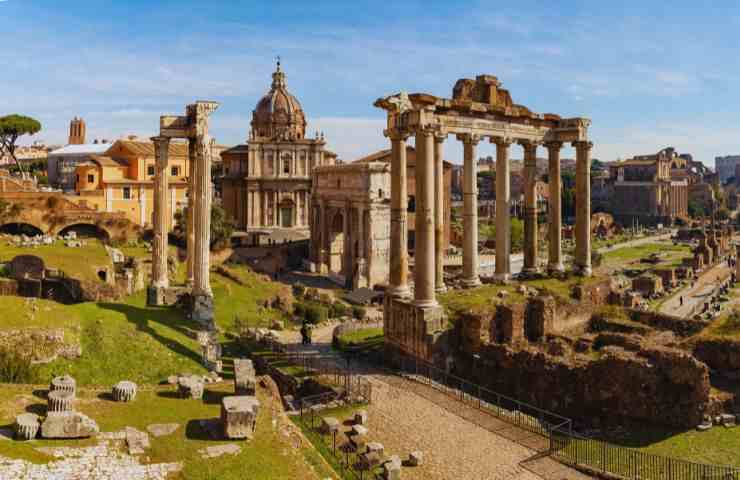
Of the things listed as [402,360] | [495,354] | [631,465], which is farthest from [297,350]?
A: [631,465]

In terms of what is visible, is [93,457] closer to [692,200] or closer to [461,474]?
[461,474]

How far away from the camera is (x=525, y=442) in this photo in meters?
16.1

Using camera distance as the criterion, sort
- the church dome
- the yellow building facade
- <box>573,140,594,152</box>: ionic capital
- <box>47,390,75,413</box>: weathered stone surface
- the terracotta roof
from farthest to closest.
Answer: the church dome, the terracotta roof, the yellow building facade, <box>573,140,594,152</box>: ionic capital, <box>47,390,75,413</box>: weathered stone surface

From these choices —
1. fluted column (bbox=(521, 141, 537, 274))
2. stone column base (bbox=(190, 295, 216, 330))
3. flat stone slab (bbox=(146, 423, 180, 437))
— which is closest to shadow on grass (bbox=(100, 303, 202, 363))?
stone column base (bbox=(190, 295, 216, 330))

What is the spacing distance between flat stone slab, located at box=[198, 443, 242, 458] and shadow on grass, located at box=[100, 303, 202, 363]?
30.6 ft

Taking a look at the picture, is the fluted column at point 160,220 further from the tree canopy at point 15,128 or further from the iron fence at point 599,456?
the tree canopy at point 15,128

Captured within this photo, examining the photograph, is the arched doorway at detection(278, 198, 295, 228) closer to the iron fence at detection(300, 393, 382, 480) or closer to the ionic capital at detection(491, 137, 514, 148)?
the ionic capital at detection(491, 137, 514, 148)

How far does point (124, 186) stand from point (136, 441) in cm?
4610

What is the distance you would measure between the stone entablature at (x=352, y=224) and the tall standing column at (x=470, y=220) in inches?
836

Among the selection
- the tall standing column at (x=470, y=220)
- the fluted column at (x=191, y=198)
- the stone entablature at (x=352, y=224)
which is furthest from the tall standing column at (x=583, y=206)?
the stone entablature at (x=352, y=224)

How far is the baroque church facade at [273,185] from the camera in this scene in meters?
61.3

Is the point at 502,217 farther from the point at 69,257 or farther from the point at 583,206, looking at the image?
the point at 69,257

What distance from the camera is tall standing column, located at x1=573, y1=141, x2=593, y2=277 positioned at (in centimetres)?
2997

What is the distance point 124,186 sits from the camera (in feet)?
181
